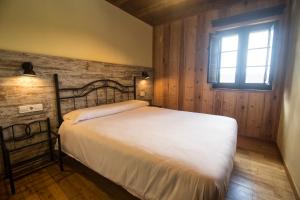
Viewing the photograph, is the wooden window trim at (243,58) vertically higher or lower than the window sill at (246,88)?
higher

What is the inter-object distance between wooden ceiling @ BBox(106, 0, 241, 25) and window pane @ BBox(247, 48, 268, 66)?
105 cm

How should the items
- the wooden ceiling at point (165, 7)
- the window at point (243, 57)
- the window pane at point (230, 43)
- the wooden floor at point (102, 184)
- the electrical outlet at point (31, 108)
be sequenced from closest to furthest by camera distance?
the wooden floor at point (102, 184)
the electrical outlet at point (31, 108)
the window at point (243, 57)
the wooden ceiling at point (165, 7)
the window pane at point (230, 43)

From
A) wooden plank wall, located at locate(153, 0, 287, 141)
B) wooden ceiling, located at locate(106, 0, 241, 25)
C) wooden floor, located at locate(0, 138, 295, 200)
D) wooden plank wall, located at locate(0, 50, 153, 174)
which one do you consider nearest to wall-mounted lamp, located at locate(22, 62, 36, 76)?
wooden plank wall, located at locate(0, 50, 153, 174)

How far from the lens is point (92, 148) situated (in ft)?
5.17

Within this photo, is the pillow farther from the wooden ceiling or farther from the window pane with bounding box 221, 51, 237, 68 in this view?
the window pane with bounding box 221, 51, 237, 68

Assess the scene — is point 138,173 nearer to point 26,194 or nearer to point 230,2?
point 26,194

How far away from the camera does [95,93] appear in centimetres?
275

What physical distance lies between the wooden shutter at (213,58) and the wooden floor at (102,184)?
1.80m

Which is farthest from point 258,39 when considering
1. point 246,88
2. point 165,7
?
point 165,7

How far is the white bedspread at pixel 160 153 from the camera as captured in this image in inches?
38.7

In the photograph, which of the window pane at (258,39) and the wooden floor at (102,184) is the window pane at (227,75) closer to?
the window pane at (258,39)

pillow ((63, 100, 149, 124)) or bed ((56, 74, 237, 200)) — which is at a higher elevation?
pillow ((63, 100, 149, 124))

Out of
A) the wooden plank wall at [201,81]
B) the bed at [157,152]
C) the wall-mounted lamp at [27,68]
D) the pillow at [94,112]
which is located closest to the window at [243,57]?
the wooden plank wall at [201,81]

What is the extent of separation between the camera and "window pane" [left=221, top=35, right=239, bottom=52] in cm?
300
